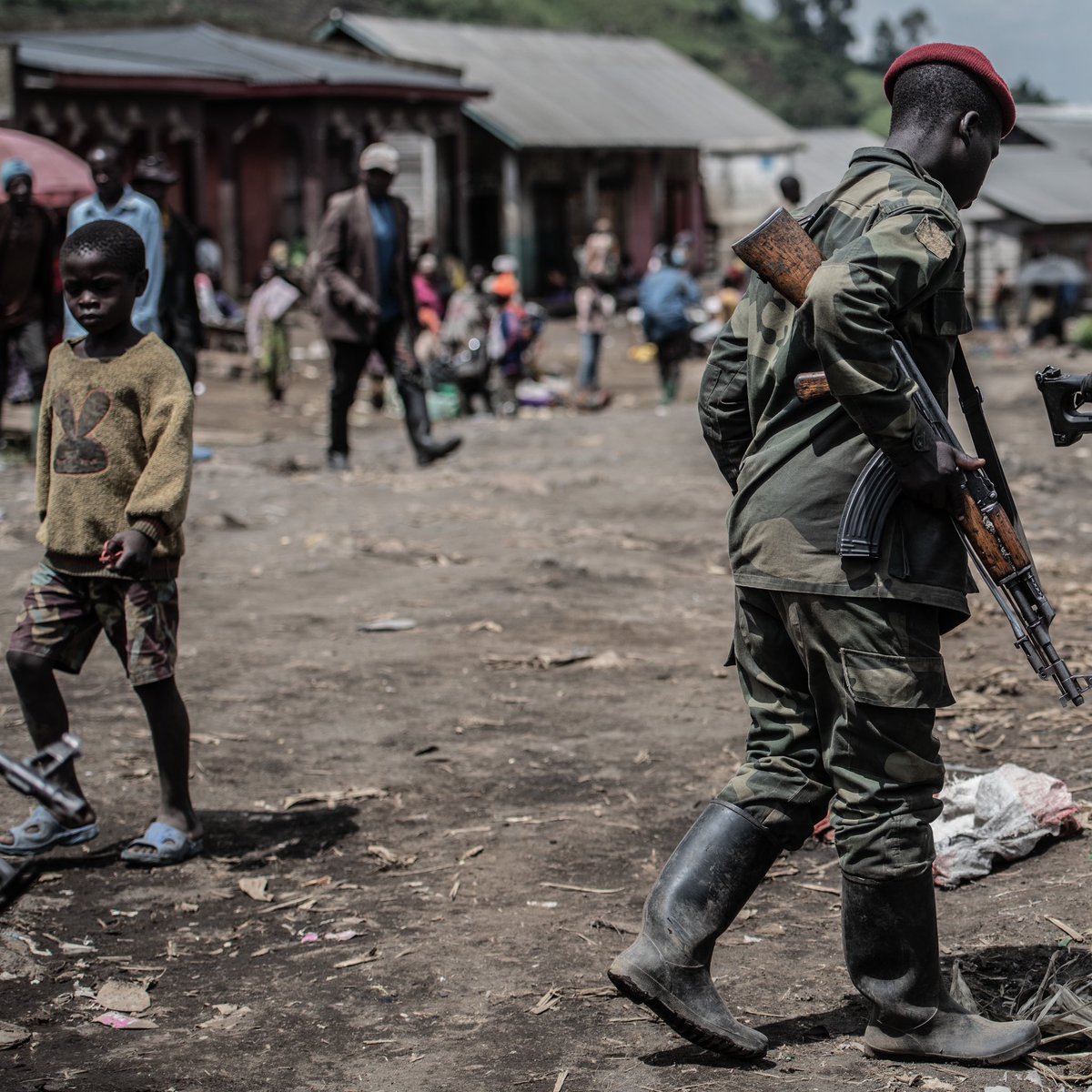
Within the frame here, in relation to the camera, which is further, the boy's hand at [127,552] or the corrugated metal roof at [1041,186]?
the corrugated metal roof at [1041,186]

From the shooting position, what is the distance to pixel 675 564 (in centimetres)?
844

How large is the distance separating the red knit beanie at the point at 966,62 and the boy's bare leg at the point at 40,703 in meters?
2.66

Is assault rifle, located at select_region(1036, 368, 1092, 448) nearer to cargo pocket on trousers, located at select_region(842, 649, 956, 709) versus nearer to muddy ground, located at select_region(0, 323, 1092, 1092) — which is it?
cargo pocket on trousers, located at select_region(842, 649, 956, 709)

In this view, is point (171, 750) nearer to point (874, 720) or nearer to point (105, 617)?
point (105, 617)

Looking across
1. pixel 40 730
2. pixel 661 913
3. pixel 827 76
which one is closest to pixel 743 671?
pixel 661 913

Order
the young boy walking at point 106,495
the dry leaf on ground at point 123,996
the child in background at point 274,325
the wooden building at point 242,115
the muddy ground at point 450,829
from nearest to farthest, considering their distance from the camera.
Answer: the muddy ground at point 450,829 → the dry leaf on ground at point 123,996 → the young boy walking at point 106,495 → the child in background at point 274,325 → the wooden building at point 242,115

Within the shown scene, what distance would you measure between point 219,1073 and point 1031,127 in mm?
43673

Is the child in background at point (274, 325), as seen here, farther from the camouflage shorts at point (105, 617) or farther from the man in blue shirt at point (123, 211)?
the camouflage shorts at point (105, 617)

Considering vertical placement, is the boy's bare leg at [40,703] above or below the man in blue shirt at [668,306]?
below

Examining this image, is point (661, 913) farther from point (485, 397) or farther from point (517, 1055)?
point (485, 397)

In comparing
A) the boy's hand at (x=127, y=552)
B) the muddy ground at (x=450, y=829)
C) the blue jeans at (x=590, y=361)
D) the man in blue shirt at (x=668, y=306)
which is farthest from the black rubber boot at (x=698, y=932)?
the blue jeans at (x=590, y=361)

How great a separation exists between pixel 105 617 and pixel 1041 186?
3687 cm

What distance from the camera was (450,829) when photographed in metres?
4.73

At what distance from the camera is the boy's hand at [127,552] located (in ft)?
13.5
